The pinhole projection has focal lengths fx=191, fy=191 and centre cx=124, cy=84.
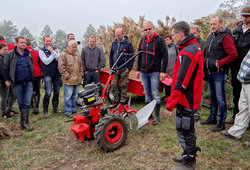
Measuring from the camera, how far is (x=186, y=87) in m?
2.07

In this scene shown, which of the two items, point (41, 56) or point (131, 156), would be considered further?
point (41, 56)

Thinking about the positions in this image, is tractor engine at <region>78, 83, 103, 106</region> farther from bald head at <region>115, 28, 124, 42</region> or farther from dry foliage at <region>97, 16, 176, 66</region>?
dry foliage at <region>97, 16, 176, 66</region>

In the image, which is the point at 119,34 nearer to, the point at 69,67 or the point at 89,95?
the point at 69,67

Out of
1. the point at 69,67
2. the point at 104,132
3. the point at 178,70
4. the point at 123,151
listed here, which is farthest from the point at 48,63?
the point at 178,70

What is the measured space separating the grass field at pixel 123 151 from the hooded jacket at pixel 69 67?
1.24 meters

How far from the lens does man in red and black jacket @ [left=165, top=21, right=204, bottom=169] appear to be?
203 centimetres

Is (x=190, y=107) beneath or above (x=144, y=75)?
beneath

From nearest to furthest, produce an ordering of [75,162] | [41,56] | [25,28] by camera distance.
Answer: [75,162], [41,56], [25,28]

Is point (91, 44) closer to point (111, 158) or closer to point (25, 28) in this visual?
point (111, 158)

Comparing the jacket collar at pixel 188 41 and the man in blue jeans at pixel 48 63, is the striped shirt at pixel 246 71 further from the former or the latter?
the man in blue jeans at pixel 48 63

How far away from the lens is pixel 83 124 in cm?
288

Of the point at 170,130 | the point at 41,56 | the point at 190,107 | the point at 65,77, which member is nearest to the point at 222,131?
the point at 170,130

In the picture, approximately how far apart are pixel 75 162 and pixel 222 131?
2.52 m

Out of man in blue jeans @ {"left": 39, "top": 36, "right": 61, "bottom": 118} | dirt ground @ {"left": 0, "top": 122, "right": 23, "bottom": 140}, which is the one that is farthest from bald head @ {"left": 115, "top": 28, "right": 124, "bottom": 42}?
dirt ground @ {"left": 0, "top": 122, "right": 23, "bottom": 140}
